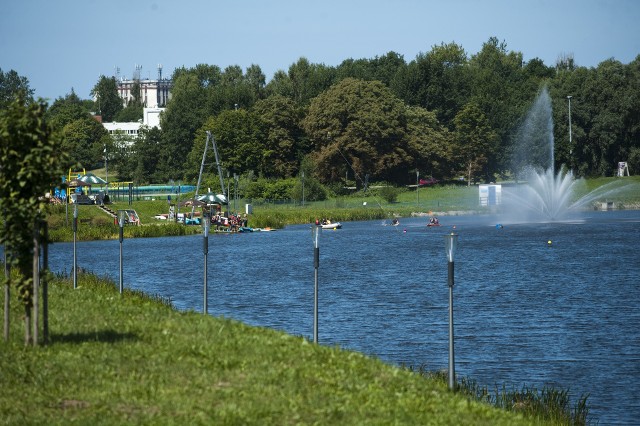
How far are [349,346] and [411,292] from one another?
19924mm

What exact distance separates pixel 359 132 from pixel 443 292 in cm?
9550

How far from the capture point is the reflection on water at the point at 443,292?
112ft

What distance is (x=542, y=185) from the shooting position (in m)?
127

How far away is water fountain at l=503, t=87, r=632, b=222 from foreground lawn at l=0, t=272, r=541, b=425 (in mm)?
101140

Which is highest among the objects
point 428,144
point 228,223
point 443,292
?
point 428,144

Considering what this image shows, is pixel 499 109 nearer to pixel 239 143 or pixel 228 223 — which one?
pixel 239 143

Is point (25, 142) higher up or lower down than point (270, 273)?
higher up

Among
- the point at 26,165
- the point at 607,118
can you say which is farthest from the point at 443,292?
A: the point at 607,118

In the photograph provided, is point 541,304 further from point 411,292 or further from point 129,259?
point 129,259

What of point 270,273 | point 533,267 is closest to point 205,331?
point 270,273

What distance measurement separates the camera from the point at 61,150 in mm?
23750

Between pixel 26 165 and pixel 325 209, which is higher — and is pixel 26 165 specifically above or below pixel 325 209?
above

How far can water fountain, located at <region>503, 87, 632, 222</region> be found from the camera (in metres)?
126

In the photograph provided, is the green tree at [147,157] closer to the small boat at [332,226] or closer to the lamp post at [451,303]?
the small boat at [332,226]
